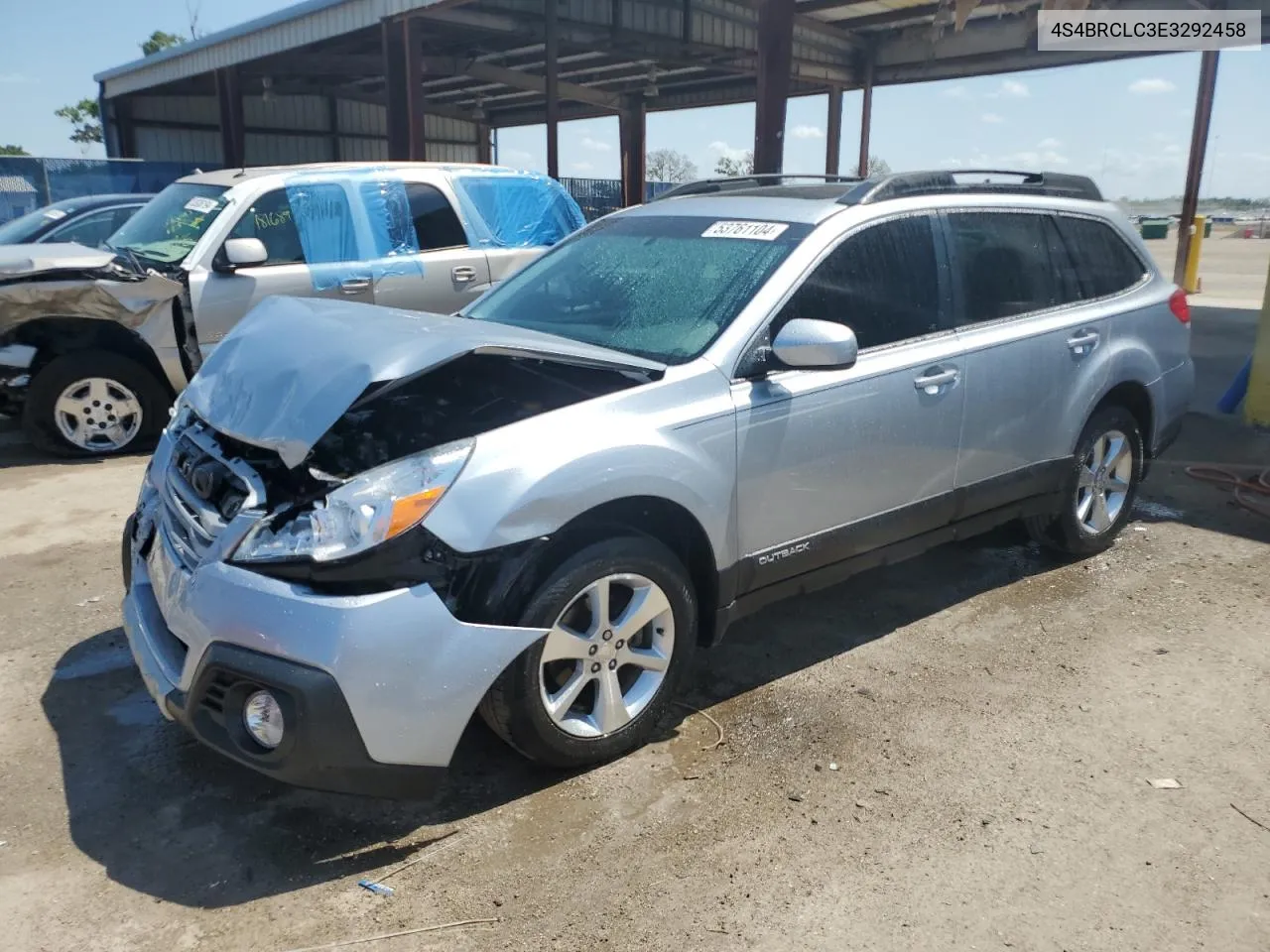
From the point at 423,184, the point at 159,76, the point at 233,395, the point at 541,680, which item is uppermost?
the point at 159,76

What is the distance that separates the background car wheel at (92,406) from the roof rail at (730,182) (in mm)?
4189

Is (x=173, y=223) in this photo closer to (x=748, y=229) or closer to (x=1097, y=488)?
(x=748, y=229)

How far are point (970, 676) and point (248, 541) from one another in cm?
265

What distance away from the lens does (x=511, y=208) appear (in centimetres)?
795

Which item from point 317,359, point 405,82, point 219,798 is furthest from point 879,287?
point 405,82

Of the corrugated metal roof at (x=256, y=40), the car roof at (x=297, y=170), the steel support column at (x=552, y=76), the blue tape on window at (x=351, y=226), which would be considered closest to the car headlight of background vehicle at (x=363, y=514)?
the blue tape on window at (x=351, y=226)

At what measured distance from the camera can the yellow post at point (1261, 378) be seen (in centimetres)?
756

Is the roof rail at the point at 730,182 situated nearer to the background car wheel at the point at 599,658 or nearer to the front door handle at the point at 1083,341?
the front door handle at the point at 1083,341

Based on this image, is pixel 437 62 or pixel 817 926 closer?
pixel 817 926

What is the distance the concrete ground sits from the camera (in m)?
2.49

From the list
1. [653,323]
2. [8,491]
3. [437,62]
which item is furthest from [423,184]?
[437,62]

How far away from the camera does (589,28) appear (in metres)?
16.2

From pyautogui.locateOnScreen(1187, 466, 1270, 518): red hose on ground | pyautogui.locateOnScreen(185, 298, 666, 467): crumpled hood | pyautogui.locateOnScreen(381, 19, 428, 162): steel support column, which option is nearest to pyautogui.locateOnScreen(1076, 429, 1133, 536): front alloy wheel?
pyautogui.locateOnScreen(1187, 466, 1270, 518): red hose on ground

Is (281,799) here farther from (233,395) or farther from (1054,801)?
(1054,801)
